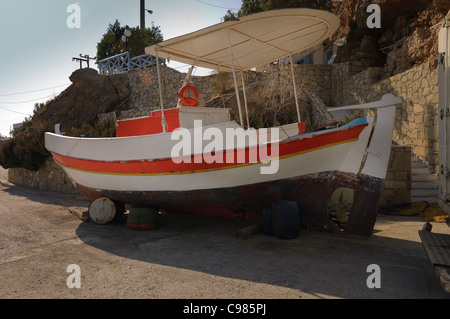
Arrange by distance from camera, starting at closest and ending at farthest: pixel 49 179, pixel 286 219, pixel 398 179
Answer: pixel 286 219 < pixel 398 179 < pixel 49 179

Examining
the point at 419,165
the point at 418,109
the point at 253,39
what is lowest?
the point at 419,165

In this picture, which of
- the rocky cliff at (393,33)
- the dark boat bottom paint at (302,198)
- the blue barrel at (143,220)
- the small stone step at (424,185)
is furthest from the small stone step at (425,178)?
the blue barrel at (143,220)

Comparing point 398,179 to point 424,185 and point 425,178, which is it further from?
point 425,178

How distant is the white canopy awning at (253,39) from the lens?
4.30 metres

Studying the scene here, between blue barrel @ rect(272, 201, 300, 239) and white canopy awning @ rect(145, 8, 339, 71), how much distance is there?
2.61 meters

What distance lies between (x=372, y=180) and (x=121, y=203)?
4726 millimetres

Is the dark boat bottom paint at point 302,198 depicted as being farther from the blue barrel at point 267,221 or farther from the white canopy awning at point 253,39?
the white canopy awning at point 253,39

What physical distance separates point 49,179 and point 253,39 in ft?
31.3

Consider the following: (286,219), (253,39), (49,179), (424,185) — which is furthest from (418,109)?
(49,179)

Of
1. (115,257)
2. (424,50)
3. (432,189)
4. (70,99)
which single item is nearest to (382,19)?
(424,50)

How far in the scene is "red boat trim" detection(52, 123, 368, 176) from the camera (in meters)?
4.03

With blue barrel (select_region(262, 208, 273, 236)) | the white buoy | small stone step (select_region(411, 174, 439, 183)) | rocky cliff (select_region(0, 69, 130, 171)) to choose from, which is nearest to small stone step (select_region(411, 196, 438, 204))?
small stone step (select_region(411, 174, 439, 183))

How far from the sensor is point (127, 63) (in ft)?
66.1

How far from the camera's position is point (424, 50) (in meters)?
10.2
